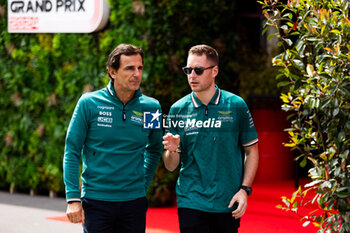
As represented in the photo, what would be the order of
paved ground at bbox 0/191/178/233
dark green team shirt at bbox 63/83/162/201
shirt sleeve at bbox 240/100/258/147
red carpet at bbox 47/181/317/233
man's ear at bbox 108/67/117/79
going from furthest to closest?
paved ground at bbox 0/191/178/233
red carpet at bbox 47/181/317/233
shirt sleeve at bbox 240/100/258/147
man's ear at bbox 108/67/117/79
dark green team shirt at bbox 63/83/162/201

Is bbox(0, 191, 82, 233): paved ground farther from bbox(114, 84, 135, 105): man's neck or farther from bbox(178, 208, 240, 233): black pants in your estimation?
bbox(114, 84, 135, 105): man's neck

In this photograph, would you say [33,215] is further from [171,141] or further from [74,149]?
[171,141]

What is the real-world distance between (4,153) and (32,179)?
784mm

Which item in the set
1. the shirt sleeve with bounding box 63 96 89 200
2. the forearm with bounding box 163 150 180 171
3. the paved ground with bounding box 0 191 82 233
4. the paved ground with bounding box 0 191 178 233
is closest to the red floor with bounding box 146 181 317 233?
the paved ground with bounding box 0 191 178 233

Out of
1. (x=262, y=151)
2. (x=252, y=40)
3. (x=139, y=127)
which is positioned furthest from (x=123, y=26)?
(x=139, y=127)

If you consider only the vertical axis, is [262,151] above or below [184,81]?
below

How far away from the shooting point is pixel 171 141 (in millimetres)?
4141

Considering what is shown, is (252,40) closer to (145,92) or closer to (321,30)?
(145,92)

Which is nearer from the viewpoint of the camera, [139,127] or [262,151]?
[139,127]

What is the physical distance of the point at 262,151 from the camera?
430 inches

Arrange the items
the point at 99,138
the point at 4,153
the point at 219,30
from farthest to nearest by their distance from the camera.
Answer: the point at 4,153, the point at 219,30, the point at 99,138

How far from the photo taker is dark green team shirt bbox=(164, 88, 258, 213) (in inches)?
169

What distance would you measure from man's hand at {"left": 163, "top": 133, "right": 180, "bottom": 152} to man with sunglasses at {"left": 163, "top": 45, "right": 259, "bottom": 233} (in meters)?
0.10

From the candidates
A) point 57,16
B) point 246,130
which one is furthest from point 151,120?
point 57,16
